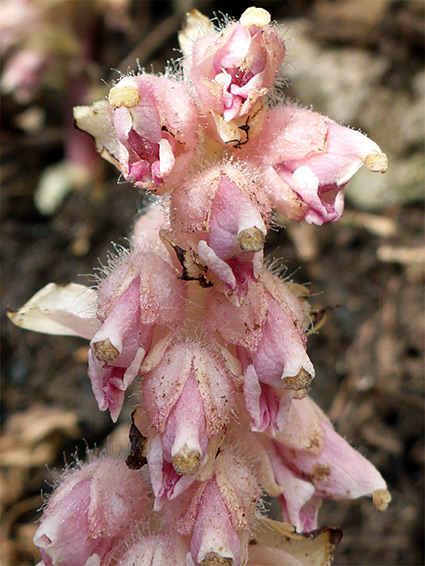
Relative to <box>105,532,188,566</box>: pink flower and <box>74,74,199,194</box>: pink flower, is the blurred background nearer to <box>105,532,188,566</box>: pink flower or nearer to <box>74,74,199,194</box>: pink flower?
<box>105,532,188,566</box>: pink flower

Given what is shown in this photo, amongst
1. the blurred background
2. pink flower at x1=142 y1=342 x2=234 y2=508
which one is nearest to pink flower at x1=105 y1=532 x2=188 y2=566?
pink flower at x1=142 y1=342 x2=234 y2=508

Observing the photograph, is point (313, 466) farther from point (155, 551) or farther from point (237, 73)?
point (237, 73)

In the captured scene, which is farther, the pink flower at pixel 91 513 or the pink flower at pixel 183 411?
the pink flower at pixel 91 513

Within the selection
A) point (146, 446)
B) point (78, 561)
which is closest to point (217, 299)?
point (146, 446)

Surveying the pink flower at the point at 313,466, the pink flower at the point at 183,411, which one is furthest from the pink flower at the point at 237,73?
the pink flower at the point at 313,466

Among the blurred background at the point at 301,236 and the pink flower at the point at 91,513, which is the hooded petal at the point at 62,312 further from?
the blurred background at the point at 301,236

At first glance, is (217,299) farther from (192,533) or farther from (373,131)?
(373,131)
